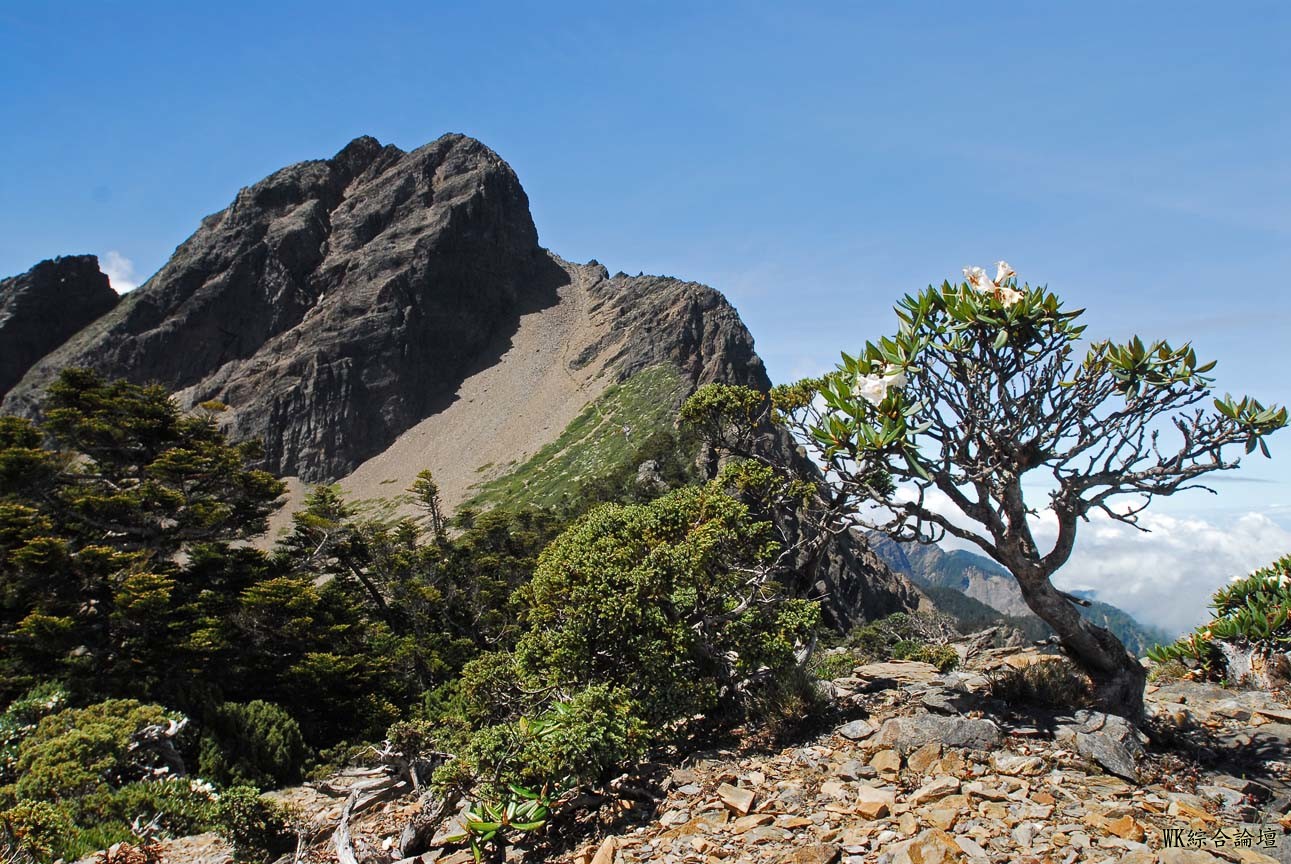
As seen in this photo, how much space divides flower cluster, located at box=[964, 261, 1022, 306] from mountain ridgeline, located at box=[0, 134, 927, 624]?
77.8 metres

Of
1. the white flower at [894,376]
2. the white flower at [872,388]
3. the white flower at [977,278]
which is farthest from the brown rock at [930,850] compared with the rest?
the white flower at [977,278]

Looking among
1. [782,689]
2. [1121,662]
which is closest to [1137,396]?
[1121,662]

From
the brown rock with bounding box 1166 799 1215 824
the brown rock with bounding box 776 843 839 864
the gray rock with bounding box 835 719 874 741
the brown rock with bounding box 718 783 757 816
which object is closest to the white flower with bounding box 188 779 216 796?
the brown rock with bounding box 718 783 757 816

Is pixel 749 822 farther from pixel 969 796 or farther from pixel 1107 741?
pixel 1107 741

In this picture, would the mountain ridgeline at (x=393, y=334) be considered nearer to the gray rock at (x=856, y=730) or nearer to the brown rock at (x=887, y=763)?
the gray rock at (x=856, y=730)

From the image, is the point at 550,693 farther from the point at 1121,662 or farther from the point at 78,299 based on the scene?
the point at 78,299

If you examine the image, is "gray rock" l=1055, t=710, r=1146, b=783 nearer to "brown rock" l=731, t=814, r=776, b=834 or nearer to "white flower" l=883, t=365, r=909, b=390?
"brown rock" l=731, t=814, r=776, b=834

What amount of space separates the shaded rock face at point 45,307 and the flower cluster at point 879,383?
5938 inches

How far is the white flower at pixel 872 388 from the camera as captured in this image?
259 inches

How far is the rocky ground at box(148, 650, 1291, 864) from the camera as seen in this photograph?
512cm

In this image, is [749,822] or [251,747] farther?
[251,747]

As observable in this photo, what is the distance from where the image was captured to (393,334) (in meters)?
122

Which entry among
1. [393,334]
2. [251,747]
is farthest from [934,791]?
[393,334]

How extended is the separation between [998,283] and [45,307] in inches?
6137
